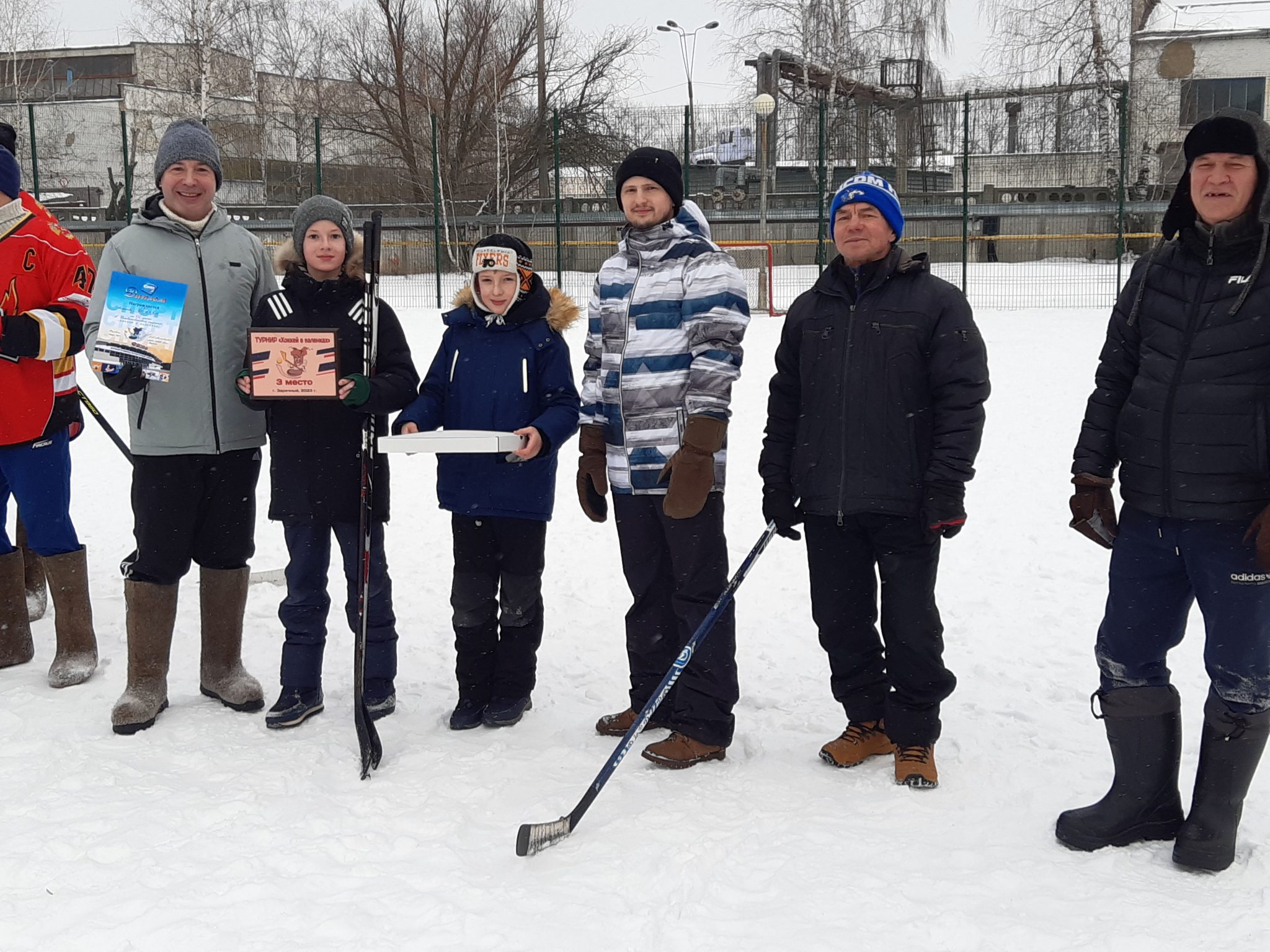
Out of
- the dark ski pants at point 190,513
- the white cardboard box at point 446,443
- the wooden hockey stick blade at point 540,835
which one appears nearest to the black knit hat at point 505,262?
the white cardboard box at point 446,443

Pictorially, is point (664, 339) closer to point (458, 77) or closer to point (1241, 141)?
point (1241, 141)

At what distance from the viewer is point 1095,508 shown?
3.12 metres

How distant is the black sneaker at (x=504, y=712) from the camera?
3.86 metres

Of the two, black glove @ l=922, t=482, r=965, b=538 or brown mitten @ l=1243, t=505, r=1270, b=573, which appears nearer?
brown mitten @ l=1243, t=505, r=1270, b=573

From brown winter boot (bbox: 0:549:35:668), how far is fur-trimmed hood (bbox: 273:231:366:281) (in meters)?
1.79

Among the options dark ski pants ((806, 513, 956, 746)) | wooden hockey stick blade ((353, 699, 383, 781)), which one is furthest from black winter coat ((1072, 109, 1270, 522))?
wooden hockey stick blade ((353, 699, 383, 781))

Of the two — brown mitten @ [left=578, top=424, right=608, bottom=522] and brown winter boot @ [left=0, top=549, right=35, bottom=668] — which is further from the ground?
brown mitten @ [left=578, top=424, right=608, bottom=522]

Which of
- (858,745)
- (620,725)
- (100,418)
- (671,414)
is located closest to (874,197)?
(671,414)

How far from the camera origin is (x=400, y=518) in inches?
258

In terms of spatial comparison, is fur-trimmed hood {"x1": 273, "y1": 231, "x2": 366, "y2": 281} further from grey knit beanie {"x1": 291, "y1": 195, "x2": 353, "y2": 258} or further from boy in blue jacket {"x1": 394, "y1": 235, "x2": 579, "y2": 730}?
boy in blue jacket {"x1": 394, "y1": 235, "x2": 579, "y2": 730}

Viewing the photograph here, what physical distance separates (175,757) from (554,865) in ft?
4.73

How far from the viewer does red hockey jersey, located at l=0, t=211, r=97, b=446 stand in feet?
13.2

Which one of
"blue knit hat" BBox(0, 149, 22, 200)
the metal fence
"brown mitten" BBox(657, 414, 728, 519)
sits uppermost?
the metal fence

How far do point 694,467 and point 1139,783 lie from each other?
1.52m
